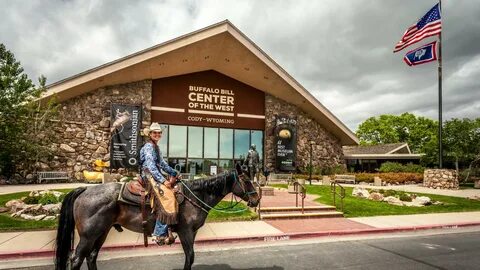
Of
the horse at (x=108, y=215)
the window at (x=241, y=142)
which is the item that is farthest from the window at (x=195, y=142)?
the horse at (x=108, y=215)

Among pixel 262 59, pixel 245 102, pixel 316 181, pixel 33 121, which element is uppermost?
pixel 262 59

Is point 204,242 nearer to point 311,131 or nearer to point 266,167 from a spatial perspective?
point 266,167

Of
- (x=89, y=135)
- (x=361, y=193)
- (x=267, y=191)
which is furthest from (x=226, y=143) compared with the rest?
(x=361, y=193)

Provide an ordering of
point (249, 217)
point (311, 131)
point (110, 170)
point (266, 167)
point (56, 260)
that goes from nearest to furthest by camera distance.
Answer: point (56, 260), point (249, 217), point (110, 170), point (266, 167), point (311, 131)

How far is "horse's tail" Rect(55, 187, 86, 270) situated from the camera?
15.2 feet

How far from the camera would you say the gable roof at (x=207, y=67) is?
67.5ft

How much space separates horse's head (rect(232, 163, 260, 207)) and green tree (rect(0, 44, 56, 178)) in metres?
17.9

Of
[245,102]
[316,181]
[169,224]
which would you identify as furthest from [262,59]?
[169,224]

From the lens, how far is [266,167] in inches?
1011

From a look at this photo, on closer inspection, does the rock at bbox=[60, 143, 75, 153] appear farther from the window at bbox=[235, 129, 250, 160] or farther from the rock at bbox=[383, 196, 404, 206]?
the rock at bbox=[383, 196, 404, 206]

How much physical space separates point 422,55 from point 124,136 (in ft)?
70.5

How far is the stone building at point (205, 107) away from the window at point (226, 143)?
0.30ft

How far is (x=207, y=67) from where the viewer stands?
974 inches

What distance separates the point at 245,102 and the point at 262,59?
4.70 metres
